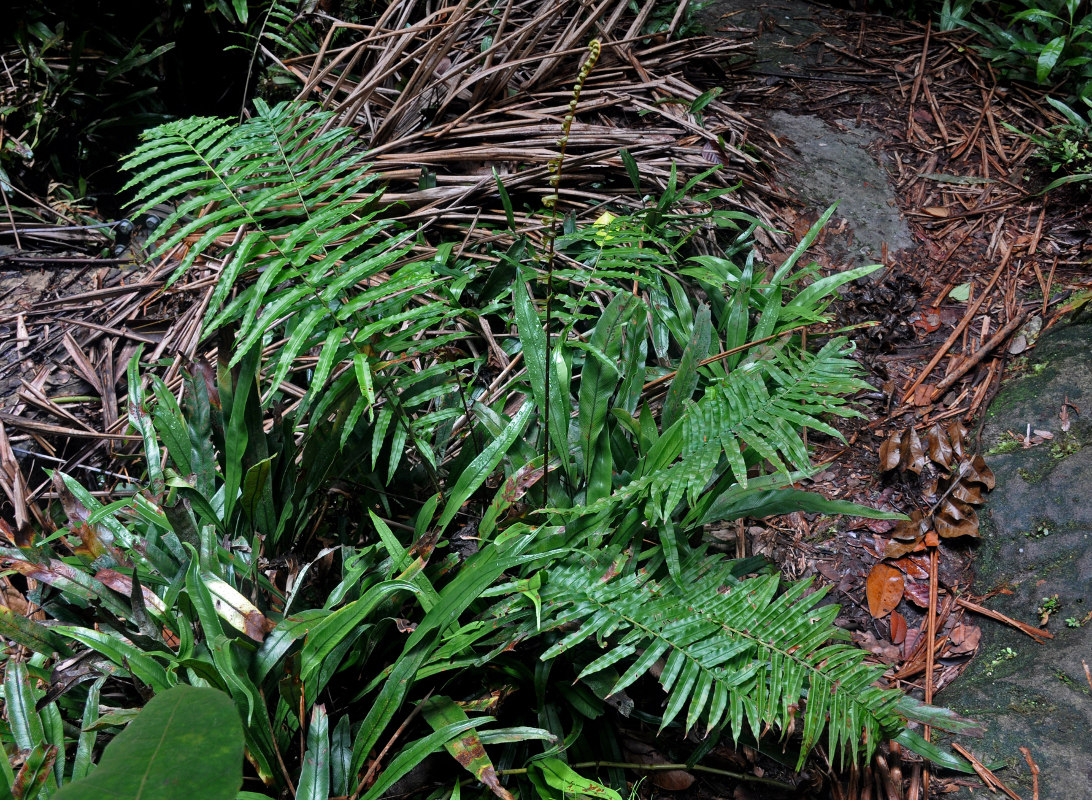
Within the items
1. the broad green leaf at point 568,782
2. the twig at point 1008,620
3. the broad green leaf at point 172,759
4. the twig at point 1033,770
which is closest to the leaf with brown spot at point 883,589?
the twig at point 1008,620

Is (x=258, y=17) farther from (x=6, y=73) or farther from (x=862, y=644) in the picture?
(x=862, y=644)

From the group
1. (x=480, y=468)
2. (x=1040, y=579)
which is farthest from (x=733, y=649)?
(x=1040, y=579)

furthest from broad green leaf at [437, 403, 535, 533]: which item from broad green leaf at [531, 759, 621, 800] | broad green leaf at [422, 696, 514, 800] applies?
broad green leaf at [531, 759, 621, 800]

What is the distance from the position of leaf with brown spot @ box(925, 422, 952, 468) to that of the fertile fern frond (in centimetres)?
94

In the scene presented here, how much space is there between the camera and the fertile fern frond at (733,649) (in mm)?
1438

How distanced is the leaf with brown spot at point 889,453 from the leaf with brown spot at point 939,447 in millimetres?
89

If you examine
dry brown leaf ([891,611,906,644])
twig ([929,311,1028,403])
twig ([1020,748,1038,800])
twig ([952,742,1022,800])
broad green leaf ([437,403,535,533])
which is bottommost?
dry brown leaf ([891,611,906,644])

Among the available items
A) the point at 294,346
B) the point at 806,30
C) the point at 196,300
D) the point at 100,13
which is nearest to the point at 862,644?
the point at 294,346

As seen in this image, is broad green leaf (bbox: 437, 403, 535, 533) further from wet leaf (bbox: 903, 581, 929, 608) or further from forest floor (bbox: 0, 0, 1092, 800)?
wet leaf (bbox: 903, 581, 929, 608)

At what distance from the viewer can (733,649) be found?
1.49 meters

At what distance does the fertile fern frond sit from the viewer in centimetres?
144

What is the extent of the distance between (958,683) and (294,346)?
1.80 m

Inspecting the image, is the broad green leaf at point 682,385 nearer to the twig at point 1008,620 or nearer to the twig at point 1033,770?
the twig at point 1008,620

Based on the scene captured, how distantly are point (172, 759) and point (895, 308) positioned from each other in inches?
109
